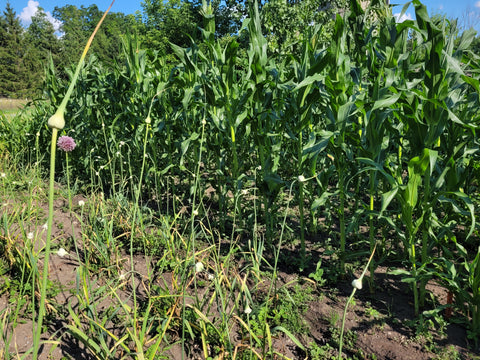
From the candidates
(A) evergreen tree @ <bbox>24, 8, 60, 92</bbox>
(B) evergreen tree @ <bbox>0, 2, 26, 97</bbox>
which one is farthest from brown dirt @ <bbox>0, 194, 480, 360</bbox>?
(B) evergreen tree @ <bbox>0, 2, 26, 97</bbox>

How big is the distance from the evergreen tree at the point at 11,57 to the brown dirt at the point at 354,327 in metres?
45.7

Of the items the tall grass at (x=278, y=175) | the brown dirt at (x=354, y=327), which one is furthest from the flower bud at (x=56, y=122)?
the brown dirt at (x=354, y=327)

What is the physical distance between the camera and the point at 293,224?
3895 mm

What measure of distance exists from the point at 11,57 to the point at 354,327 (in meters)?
54.8

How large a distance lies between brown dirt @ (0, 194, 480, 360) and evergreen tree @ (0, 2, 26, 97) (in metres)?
45.7

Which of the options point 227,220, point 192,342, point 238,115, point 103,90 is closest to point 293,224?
point 227,220

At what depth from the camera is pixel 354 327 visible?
2307 millimetres

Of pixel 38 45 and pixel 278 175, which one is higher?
pixel 38 45

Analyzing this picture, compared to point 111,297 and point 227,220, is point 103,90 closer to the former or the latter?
point 227,220

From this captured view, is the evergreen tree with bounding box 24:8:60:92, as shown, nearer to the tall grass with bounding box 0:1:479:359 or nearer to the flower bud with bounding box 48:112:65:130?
the tall grass with bounding box 0:1:479:359

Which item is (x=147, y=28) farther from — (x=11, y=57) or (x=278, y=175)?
(x=278, y=175)

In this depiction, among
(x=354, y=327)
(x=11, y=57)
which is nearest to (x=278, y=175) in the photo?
(x=354, y=327)

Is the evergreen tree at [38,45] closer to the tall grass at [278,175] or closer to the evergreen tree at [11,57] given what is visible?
the evergreen tree at [11,57]

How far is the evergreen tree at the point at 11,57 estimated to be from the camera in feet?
141
